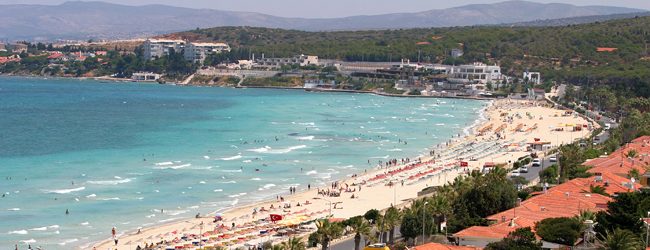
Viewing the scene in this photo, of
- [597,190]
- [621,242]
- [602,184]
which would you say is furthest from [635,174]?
[621,242]

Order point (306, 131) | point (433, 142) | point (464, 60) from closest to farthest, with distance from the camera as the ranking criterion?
point (433, 142) < point (306, 131) < point (464, 60)

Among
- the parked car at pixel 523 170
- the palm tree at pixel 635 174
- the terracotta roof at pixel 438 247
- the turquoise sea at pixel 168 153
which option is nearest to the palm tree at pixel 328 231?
the terracotta roof at pixel 438 247

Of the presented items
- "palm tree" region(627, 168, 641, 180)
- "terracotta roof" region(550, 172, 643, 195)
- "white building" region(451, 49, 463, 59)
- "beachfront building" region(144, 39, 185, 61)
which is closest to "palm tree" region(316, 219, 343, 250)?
"terracotta roof" region(550, 172, 643, 195)

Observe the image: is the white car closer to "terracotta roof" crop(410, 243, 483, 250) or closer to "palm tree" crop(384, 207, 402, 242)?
"palm tree" crop(384, 207, 402, 242)

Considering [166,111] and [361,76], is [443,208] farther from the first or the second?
[361,76]

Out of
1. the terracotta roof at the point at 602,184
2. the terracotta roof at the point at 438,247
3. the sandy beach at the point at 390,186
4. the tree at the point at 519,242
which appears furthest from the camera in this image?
the sandy beach at the point at 390,186

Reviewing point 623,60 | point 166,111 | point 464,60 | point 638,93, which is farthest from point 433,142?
point 464,60

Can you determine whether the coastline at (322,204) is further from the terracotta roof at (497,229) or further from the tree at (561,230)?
the tree at (561,230)
